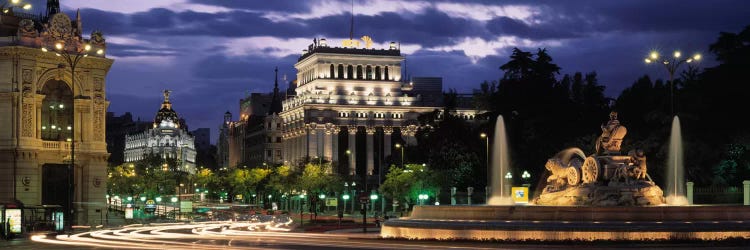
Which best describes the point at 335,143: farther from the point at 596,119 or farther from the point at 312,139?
the point at 596,119

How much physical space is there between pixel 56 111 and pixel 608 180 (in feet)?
142

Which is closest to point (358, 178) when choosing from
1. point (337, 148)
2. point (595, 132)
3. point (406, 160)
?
point (337, 148)

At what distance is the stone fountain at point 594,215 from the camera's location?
42406 mm

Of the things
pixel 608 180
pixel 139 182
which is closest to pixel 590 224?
pixel 608 180

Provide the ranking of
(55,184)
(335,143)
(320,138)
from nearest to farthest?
(55,184) < (320,138) < (335,143)

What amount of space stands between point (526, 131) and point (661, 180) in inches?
982

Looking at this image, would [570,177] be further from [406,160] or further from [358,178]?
[358,178]

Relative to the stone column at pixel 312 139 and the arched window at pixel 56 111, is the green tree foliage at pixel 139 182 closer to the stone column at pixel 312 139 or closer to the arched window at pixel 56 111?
the stone column at pixel 312 139

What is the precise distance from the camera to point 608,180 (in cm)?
5016

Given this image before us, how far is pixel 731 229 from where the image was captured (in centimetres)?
4231

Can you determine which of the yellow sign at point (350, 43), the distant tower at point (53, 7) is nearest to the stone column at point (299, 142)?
the yellow sign at point (350, 43)

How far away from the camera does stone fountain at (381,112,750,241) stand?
42406mm

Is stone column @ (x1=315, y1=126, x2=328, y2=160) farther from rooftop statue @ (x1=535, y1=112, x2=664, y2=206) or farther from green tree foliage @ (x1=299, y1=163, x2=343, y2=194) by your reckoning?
rooftop statue @ (x1=535, y1=112, x2=664, y2=206)

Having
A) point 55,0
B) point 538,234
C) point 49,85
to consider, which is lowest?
point 538,234
